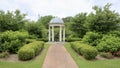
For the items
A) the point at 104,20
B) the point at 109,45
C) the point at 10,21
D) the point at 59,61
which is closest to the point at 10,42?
the point at 59,61

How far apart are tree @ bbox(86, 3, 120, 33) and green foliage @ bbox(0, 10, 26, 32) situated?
37.5ft

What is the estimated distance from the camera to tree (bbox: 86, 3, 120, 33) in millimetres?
20250

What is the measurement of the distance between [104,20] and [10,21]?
44.2 feet

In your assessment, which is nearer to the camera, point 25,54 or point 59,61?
point 59,61

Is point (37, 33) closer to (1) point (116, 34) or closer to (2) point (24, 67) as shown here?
(1) point (116, 34)

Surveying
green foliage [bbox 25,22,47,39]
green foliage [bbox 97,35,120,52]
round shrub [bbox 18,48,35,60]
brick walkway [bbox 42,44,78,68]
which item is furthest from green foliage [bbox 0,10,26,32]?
green foliage [bbox 97,35,120,52]

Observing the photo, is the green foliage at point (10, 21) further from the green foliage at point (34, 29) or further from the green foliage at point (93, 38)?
the green foliage at point (93, 38)

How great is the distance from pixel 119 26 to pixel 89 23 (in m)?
3.67

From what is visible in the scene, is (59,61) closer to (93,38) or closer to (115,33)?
(93,38)

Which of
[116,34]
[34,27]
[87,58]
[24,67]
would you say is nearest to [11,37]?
[24,67]

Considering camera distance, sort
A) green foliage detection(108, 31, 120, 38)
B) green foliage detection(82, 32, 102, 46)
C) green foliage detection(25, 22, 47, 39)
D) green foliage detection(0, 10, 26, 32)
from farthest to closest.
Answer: green foliage detection(25, 22, 47, 39) < green foliage detection(0, 10, 26, 32) < green foliage detection(108, 31, 120, 38) < green foliage detection(82, 32, 102, 46)

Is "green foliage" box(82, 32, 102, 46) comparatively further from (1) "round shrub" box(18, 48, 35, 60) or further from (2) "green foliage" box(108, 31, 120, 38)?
(1) "round shrub" box(18, 48, 35, 60)

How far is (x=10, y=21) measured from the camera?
2595 cm

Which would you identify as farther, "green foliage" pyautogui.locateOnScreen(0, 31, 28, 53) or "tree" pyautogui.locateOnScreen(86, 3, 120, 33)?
"tree" pyautogui.locateOnScreen(86, 3, 120, 33)
